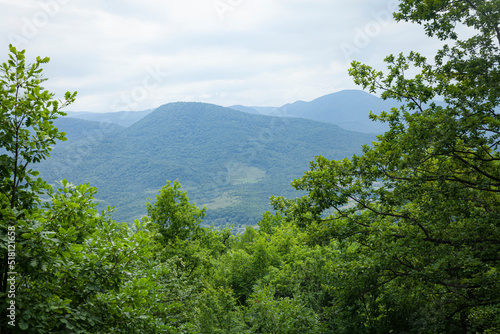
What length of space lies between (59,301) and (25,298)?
0.40m

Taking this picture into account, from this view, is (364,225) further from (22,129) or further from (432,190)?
(22,129)

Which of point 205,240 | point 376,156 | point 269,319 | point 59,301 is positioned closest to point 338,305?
point 269,319

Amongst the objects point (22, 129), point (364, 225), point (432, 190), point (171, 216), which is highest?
point (22, 129)

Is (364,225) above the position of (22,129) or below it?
below

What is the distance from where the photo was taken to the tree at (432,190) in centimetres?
774

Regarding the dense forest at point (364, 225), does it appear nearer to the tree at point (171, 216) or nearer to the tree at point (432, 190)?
the tree at point (432, 190)

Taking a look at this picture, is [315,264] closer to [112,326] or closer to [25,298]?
[112,326]

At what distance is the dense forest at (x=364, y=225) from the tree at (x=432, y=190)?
4cm

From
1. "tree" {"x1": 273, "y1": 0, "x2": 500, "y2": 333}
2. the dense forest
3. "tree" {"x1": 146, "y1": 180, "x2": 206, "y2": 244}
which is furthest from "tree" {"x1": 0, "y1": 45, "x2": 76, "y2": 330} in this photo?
"tree" {"x1": 146, "y1": 180, "x2": 206, "y2": 244}

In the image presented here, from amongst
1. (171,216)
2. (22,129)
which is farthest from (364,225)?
(171,216)

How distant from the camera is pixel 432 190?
8.56m

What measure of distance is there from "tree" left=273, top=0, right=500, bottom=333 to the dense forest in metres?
0.04

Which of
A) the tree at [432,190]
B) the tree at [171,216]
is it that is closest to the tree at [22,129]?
the tree at [432,190]

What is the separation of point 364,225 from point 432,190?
2482 millimetres
